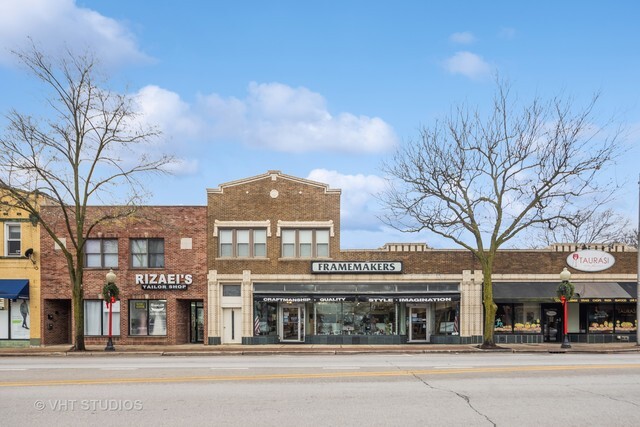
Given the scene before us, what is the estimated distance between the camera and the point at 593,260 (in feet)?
111

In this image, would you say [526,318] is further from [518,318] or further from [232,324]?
[232,324]

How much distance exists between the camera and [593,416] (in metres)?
12.2

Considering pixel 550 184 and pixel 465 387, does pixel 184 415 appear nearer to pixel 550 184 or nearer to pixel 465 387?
pixel 465 387

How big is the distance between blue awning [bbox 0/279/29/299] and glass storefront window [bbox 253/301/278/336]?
11132mm

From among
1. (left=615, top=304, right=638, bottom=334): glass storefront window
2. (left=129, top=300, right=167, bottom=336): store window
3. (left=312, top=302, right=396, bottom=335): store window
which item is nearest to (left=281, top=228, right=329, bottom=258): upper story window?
(left=312, top=302, right=396, bottom=335): store window

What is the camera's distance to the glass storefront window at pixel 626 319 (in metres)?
33.5

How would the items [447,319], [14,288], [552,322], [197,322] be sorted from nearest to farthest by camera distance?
1. [14,288]
2. [447,319]
3. [552,322]
4. [197,322]

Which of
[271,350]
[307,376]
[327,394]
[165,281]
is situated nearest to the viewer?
[327,394]

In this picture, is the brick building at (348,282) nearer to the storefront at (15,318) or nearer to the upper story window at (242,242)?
the upper story window at (242,242)

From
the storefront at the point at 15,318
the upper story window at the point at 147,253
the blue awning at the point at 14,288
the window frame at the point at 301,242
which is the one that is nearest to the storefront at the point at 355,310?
the window frame at the point at 301,242

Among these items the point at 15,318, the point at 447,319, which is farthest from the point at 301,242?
the point at 15,318

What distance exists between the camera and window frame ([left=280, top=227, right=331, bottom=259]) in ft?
110

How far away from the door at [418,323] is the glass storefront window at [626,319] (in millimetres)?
9349

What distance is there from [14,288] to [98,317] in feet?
13.6
